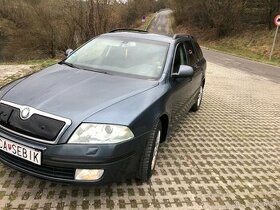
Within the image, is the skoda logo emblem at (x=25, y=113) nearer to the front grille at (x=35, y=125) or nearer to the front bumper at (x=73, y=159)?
the front grille at (x=35, y=125)

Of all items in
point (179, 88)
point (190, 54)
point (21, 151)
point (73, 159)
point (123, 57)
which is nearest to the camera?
point (73, 159)

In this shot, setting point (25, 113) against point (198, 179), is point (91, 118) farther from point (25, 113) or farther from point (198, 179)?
point (198, 179)

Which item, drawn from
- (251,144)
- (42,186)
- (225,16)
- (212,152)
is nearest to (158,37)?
(212,152)

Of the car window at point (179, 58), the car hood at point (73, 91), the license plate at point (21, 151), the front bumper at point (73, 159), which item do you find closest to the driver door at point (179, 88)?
the car window at point (179, 58)

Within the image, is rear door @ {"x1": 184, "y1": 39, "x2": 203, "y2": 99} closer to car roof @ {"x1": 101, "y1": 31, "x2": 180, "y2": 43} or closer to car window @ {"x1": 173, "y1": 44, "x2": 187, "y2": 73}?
car window @ {"x1": 173, "y1": 44, "x2": 187, "y2": 73}

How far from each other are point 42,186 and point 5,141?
0.68 meters

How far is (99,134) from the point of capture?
9.78 ft

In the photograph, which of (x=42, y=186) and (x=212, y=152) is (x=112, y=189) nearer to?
(x=42, y=186)

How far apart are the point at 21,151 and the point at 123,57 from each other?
205 centimetres

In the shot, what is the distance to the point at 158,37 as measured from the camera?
499cm

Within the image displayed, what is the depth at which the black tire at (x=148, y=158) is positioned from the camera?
3504 mm

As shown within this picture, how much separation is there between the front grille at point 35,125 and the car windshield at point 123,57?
143 cm

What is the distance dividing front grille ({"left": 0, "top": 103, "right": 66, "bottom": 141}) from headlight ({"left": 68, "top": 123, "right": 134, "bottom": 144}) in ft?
0.56

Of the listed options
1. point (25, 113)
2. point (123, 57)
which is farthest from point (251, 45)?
point (25, 113)
